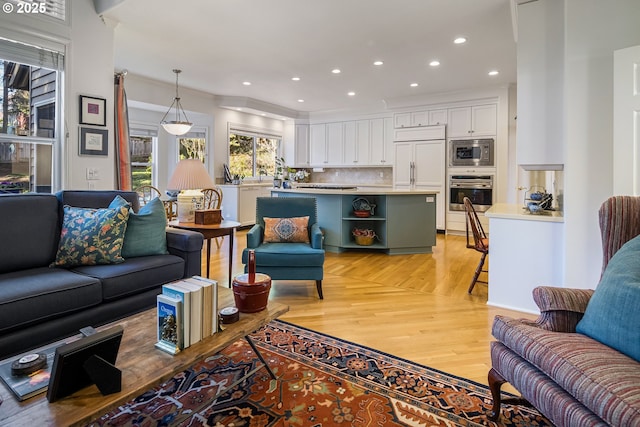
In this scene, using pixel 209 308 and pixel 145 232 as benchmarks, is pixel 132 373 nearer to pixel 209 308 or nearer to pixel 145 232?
pixel 209 308

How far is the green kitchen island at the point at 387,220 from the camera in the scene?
5078 mm

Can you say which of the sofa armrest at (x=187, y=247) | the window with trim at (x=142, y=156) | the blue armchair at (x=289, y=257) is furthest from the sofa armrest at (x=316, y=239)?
the window with trim at (x=142, y=156)

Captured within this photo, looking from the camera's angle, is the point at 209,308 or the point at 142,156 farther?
the point at 142,156

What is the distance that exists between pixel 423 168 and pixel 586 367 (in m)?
5.95

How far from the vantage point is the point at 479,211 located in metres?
6.40

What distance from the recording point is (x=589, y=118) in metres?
2.54

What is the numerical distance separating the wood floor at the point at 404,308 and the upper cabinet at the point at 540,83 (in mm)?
1369

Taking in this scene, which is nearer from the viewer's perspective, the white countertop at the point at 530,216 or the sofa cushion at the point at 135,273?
the sofa cushion at the point at 135,273

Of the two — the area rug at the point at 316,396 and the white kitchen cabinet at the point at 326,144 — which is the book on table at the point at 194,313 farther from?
the white kitchen cabinet at the point at 326,144

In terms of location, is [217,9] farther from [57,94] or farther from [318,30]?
[57,94]

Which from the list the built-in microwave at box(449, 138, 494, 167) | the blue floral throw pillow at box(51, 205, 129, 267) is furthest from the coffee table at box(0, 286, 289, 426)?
the built-in microwave at box(449, 138, 494, 167)

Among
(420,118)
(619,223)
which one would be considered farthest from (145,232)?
(420,118)

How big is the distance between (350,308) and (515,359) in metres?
1.67

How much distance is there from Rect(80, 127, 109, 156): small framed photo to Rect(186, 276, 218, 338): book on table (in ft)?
8.88
